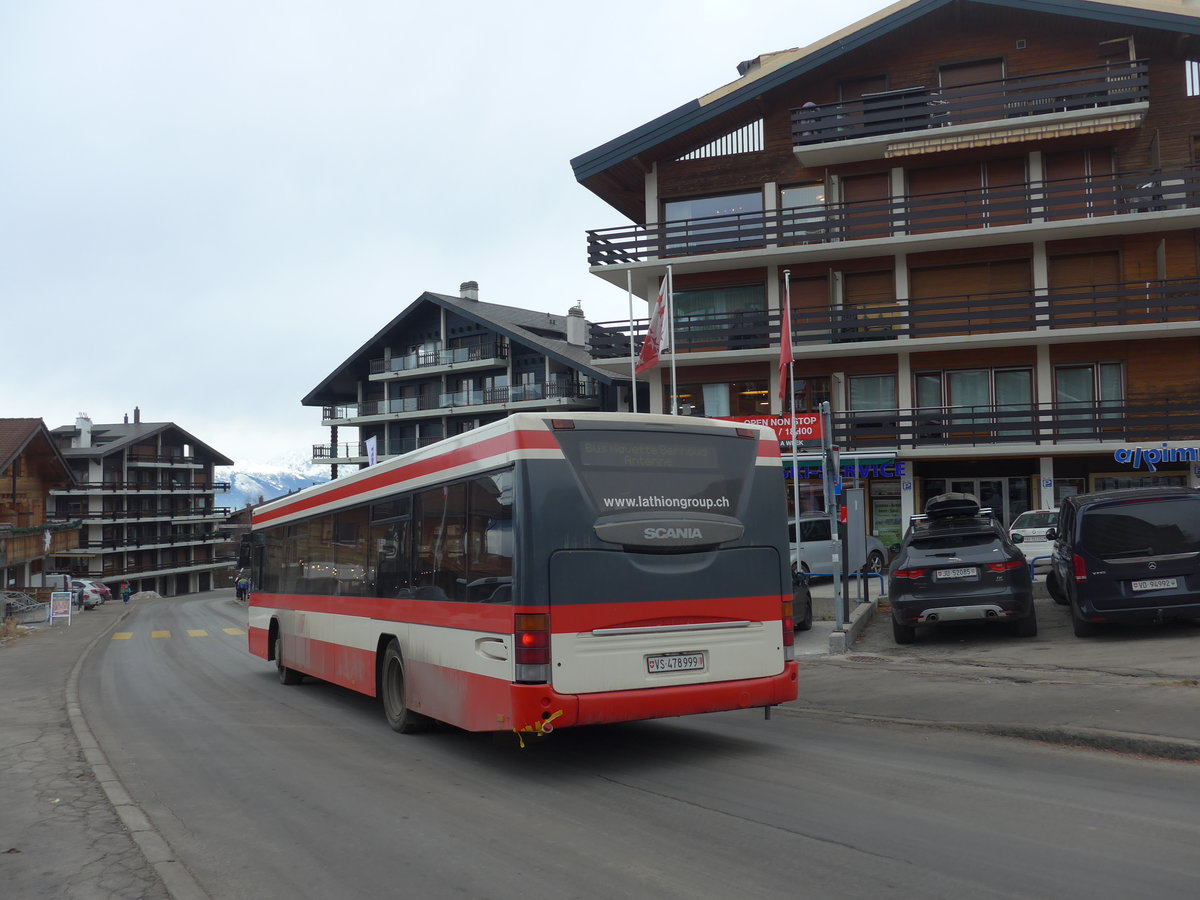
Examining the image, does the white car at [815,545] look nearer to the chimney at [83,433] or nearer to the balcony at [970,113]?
the balcony at [970,113]

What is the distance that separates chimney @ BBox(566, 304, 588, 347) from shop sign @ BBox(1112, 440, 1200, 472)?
3025 cm

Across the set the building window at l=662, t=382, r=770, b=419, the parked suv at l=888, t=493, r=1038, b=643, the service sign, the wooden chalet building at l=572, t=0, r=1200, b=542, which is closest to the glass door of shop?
the wooden chalet building at l=572, t=0, r=1200, b=542

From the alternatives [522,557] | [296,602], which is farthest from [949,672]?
[296,602]

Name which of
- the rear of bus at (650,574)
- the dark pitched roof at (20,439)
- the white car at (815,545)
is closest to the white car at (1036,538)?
the white car at (815,545)

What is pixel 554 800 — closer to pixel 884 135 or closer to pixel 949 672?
pixel 949 672

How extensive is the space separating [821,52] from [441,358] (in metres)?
33.8

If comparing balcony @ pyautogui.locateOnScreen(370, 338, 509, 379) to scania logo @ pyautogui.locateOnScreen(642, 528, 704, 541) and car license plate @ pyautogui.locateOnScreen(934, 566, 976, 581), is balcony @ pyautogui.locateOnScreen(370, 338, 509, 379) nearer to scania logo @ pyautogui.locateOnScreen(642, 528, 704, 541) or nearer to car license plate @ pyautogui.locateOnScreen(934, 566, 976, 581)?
car license plate @ pyautogui.locateOnScreen(934, 566, 976, 581)

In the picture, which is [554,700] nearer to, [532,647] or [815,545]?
[532,647]

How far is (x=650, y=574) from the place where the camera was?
8.16 metres

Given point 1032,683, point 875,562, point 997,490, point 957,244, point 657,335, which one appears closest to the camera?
point 1032,683

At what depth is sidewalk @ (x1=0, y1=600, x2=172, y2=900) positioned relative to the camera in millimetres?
5652

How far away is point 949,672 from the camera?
12133 millimetres

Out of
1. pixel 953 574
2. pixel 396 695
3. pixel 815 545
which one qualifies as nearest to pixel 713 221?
pixel 815 545

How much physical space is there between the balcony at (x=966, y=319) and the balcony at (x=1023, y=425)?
85.0 inches
